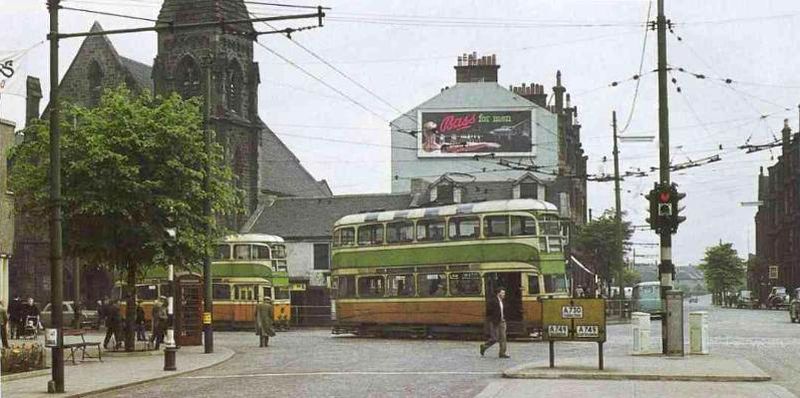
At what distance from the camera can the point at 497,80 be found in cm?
8412

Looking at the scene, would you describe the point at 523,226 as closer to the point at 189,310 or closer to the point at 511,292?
the point at 511,292

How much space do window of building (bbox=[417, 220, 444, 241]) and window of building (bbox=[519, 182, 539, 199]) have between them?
116 feet

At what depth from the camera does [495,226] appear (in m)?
40.0

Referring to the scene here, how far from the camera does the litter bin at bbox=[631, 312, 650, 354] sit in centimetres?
2842

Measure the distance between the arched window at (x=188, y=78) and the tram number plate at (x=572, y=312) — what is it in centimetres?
5829

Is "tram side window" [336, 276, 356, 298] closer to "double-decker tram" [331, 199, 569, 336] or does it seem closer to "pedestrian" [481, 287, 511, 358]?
"double-decker tram" [331, 199, 569, 336]

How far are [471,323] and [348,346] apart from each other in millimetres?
5092

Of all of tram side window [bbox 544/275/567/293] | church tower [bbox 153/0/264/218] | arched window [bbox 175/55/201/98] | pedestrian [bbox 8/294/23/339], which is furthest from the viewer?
arched window [bbox 175/55/201/98]

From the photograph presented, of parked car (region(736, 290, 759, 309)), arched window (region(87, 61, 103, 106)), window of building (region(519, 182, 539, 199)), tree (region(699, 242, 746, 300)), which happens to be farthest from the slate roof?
tree (region(699, 242, 746, 300))

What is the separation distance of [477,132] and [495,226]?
4469 centimetres

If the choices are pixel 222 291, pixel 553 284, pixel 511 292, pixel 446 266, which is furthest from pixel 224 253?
pixel 553 284

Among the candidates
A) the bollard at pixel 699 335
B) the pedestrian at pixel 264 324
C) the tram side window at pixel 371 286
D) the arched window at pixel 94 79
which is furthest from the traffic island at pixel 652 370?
the arched window at pixel 94 79

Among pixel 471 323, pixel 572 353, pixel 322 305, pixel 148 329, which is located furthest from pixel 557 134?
pixel 572 353

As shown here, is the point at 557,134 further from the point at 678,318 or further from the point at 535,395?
the point at 535,395
